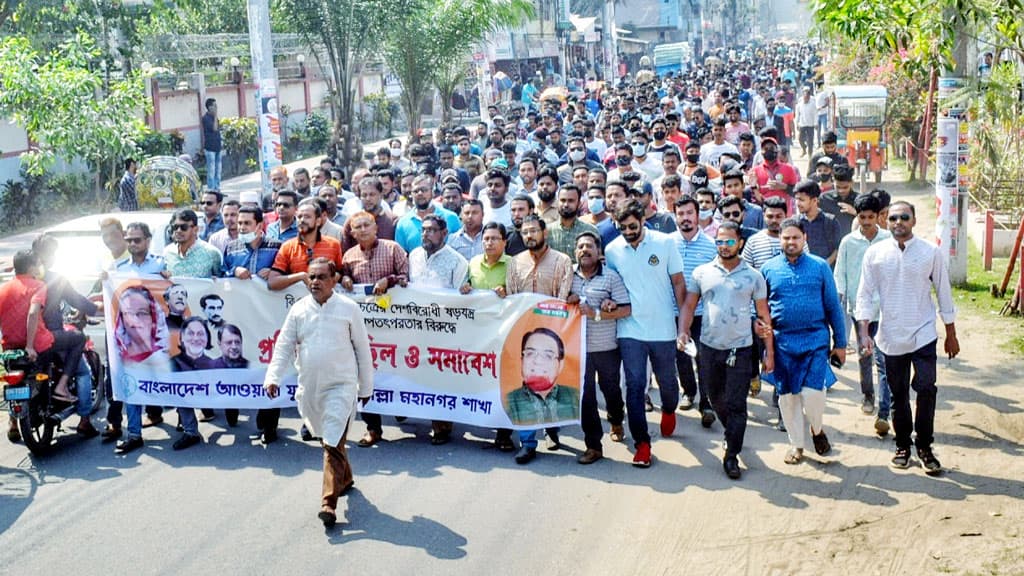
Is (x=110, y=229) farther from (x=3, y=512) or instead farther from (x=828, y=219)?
(x=828, y=219)

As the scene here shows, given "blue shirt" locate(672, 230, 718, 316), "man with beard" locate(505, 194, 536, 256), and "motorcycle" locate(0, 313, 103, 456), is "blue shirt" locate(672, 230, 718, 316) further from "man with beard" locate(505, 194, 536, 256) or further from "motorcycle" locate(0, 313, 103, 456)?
"motorcycle" locate(0, 313, 103, 456)

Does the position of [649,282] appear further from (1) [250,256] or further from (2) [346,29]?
(2) [346,29]

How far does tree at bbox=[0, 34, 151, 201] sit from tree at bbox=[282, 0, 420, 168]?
9.59m

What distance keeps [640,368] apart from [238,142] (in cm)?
2315

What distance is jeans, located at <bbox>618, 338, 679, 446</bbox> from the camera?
775 cm

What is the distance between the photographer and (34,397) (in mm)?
8336

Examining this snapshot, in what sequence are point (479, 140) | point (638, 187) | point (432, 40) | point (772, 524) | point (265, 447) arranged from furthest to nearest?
point (432, 40)
point (479, 140)
point (638, 187)
point (265, 447)
point (772, 524)

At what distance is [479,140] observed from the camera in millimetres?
20469

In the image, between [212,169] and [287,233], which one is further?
[212,169]

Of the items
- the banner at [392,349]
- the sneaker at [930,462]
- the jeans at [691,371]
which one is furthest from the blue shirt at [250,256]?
the sneaker at [930,462]

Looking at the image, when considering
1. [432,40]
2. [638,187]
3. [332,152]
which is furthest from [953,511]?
[432,40]

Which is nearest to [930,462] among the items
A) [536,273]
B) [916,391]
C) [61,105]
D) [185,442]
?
[916,391]

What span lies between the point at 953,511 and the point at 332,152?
67.9 ft

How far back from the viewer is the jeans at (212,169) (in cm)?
2419
